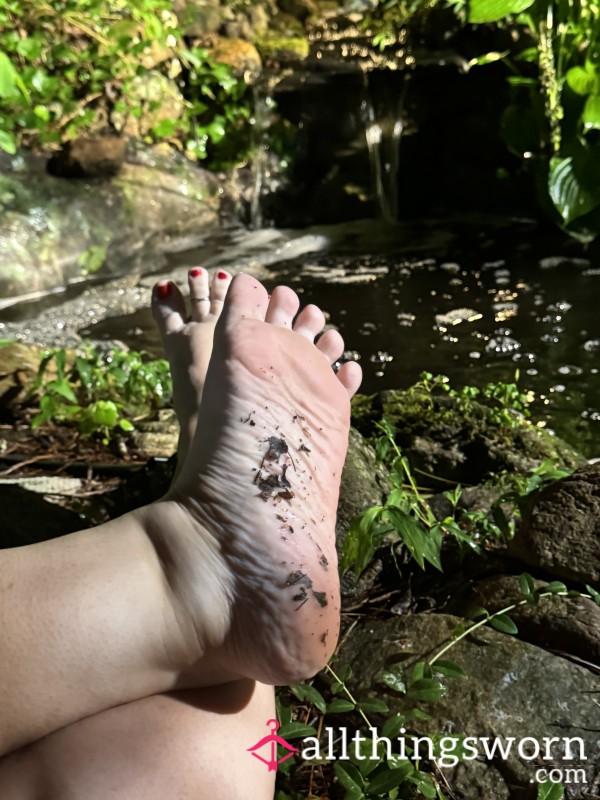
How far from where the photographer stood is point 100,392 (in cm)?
240

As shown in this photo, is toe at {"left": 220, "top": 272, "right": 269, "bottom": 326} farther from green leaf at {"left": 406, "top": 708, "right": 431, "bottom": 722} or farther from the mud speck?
green leaf at {"left": 406, "top": 708, "right": 431, "bottom": 722}

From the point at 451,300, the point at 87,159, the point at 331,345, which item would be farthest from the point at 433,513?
the point at 87,159

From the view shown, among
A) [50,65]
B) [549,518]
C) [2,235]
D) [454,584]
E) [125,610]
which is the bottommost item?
[454,584]

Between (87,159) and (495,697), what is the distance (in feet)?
13.4

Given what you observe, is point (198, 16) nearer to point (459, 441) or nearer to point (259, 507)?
point (459, 441)

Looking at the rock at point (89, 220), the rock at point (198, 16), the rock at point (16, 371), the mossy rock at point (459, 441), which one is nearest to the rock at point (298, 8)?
the rock at point (198, 16)

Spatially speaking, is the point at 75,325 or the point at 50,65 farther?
the point at 50,65

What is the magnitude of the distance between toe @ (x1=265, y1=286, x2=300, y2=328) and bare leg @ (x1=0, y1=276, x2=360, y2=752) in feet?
0.55

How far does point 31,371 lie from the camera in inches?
99.2

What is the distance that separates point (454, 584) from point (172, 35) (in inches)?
186

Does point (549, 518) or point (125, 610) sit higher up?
point (125, 610)

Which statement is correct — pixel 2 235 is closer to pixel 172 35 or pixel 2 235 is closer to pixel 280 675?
pixel 172 35

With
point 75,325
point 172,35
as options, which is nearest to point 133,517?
point 75,325

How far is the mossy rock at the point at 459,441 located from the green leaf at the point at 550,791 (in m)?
0.92
